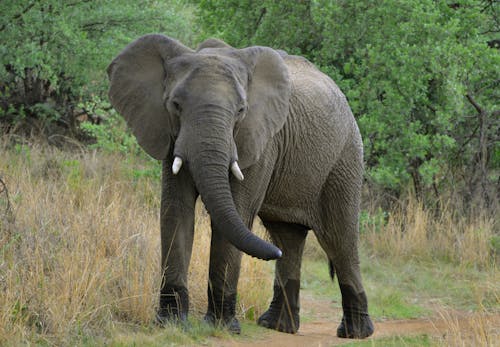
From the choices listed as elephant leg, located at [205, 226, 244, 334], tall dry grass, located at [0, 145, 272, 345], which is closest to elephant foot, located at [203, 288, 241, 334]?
elephant leg, located at [205, 226, 244, 334]

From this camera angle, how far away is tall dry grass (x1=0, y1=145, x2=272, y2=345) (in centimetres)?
653

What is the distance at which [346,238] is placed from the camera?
848cm

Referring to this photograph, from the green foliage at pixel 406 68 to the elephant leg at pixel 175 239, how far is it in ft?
19.0

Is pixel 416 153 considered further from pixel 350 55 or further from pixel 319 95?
pixel 319 95

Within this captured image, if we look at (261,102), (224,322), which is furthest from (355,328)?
(261,102)

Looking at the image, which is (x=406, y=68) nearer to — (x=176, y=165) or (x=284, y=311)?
(x=284, y=311)

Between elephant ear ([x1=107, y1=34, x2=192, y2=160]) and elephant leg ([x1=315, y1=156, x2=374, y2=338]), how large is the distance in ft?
6.91

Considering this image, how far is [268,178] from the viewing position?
747 centimetres

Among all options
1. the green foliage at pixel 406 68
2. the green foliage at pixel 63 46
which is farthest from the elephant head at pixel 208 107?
the green foliage at pixel 63 46

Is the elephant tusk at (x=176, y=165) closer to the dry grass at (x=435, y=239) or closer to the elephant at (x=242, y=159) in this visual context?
the elephant at (x=242, y=159)

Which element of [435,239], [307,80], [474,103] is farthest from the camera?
[474,103]

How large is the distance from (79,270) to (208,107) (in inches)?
66.5

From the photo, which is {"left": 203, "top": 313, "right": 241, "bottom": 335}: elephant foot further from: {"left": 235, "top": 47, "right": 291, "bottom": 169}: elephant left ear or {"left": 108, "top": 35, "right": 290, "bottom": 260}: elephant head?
{"left": 235, "top": 47, "right": 291, "bottom": 169}: elephant left ear

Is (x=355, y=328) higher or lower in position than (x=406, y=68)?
lower
